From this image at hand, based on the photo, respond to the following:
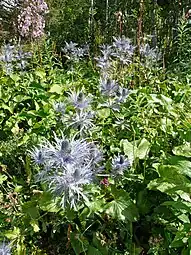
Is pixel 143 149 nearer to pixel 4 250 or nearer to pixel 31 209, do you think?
pixel 31 209

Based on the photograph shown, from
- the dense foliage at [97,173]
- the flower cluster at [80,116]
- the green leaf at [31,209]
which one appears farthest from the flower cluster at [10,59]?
the green leaf at [31,209]

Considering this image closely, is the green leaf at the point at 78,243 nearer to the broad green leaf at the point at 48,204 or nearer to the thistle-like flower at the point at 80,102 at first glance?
the broad green leaf at the point at 48,204

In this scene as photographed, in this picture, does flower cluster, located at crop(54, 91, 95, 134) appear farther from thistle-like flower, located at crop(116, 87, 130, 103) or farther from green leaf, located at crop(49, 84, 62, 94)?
green leaf, located at crop(49, 84, 62, 94)

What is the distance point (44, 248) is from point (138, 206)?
0.48m

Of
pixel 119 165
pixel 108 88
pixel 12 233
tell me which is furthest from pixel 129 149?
pixel 12 233

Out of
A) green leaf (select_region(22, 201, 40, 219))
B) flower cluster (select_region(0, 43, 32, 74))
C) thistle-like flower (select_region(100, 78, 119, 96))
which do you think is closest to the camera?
green leaf (select_region(22, 201, 40, 219))

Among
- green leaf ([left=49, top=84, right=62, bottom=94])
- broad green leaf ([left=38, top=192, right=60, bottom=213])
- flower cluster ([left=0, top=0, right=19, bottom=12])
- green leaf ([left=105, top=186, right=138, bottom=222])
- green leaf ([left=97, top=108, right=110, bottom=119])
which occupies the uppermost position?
green leaf ([left=97, top=108, right=110, bottom=119])

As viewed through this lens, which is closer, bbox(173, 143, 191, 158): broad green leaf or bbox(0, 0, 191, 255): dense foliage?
bbox(0, 0, 191, 255): dense foliage

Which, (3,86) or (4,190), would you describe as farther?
(3,86)

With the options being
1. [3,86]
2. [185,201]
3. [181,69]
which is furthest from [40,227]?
[181,69]

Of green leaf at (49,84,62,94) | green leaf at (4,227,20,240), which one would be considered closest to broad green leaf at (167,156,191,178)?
green leaf at (4,227,20,240)

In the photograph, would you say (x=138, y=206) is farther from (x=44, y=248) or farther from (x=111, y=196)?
(x=44, y=248)

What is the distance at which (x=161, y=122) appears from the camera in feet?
7.77

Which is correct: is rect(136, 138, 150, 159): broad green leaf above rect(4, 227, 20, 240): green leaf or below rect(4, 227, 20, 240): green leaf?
above
